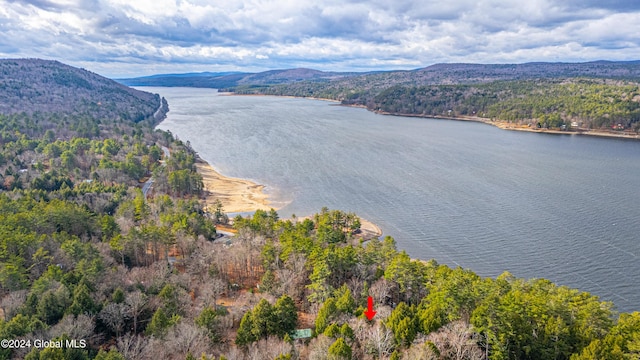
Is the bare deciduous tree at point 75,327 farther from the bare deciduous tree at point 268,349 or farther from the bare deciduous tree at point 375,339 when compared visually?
the bare deciduous tree at point 375,339

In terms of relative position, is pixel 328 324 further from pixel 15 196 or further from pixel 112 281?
pixel 15 196

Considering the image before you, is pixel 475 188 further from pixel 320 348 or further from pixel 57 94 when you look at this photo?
pixel 57 94

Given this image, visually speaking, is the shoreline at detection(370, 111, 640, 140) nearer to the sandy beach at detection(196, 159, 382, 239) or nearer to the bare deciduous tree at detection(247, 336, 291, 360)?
the sandy beach at detection(196, 159, 382, 239)

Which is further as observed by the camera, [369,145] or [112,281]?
[369,145]

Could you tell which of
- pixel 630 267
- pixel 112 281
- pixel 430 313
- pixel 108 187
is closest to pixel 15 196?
pixel 108 187

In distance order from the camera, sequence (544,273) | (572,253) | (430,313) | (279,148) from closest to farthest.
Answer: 1. (430,313)
2. (544,273)
3. (572,253)
4. (279,148)

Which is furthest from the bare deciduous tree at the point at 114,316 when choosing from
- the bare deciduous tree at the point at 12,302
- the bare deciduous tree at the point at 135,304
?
the bare deciduous tree at the point at 12,302
